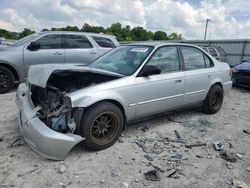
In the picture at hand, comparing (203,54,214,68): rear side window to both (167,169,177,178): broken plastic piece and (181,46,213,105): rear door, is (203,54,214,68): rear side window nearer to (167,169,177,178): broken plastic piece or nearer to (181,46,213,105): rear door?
(181,46,213,105): rear door

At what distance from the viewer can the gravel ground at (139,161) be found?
2822 millimetres

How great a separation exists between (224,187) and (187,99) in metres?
2.16

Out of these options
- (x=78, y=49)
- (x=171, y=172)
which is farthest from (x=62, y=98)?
(x=78, y=49)

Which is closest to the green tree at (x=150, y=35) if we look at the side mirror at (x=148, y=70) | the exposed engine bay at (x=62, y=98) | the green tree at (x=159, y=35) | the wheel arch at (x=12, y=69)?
the green tree at (x=159, y=35)

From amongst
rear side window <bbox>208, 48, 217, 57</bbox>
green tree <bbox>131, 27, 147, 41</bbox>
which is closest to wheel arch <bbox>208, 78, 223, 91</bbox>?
rear side window <bbox>208, 48, 217, 57</bbox>

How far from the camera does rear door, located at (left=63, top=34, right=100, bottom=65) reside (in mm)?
7473

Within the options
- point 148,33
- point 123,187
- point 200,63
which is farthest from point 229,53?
point 148,33

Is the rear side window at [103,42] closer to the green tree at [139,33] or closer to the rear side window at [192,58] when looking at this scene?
the rear side window at [192,58]

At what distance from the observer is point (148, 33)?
59906 mm

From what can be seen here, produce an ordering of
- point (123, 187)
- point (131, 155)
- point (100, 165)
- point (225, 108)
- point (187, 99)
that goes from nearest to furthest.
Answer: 1. point (123, 187)
2. point (100, 165)
3. point (131, 155)
4. point (187, 99)
5. point (225, 108)

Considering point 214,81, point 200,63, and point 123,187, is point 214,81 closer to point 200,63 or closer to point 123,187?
point 200,63

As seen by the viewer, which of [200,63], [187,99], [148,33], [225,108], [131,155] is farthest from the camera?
[148,33]

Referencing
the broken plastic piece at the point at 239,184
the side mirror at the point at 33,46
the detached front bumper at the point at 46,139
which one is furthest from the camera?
the side mirror at the point at 33,46

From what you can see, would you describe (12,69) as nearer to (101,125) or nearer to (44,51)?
(44,51)
